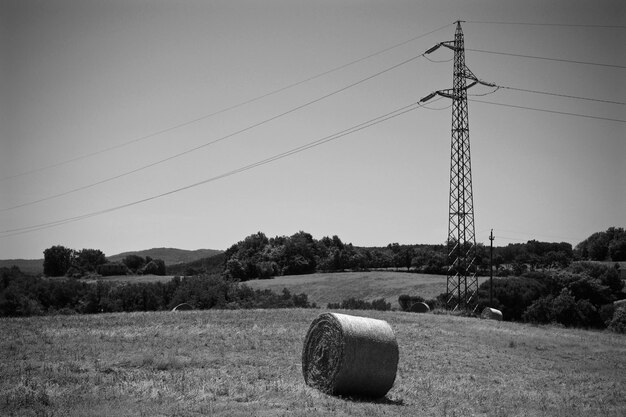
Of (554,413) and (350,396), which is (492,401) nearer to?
(554,413)

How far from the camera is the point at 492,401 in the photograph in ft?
52.6

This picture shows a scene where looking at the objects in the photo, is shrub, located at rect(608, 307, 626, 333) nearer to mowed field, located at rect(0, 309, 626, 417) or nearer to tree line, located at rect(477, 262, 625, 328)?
tree line, located at rect(477, 262, 625, 328)

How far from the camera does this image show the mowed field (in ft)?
44.3

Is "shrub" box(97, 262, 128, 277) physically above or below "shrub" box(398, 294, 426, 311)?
above

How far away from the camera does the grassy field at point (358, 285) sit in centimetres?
7581

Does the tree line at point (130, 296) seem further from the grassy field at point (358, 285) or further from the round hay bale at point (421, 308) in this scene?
the grassy field at point (358, 285)

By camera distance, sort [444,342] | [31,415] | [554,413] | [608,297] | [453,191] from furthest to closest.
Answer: [608,297] < [453,191] < [444,342] < [554,413] < [31,415]

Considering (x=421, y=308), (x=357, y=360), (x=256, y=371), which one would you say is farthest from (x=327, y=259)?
(x=357, y=360)

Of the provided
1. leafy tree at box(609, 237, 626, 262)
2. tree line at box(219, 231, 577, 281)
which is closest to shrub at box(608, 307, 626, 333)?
tree line at box(219, 231, 577, 281)

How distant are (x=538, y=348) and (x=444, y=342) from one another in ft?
15.3

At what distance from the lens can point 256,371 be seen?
17.9 m

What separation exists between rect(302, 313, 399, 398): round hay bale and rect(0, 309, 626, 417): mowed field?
1.93 feet

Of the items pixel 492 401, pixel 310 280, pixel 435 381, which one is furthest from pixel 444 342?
pixel 310 280

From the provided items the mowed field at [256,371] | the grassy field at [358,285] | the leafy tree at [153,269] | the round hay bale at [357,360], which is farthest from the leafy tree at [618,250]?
the round hay bale at [357,360]
